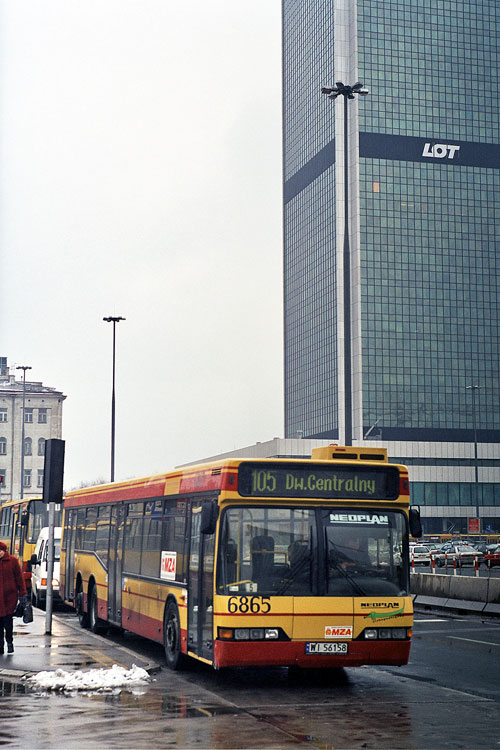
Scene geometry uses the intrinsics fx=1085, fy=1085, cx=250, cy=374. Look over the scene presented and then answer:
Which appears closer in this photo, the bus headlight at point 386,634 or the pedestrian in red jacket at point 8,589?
the bus headlight at point 386,634

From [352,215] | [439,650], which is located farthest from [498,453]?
[439,650]

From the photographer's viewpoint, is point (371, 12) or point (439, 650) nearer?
point (439, 650)

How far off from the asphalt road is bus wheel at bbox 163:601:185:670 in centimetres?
20

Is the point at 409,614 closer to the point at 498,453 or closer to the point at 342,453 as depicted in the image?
the point at 342,453

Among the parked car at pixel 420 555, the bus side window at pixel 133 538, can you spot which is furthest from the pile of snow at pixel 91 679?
the parked car at pixel 420 555

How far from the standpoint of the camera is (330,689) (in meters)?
12.8

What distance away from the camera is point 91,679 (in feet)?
41.2

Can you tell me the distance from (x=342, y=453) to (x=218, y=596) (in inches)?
97.7

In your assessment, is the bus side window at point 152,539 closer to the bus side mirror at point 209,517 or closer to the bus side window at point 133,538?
the bus side window at point 133,538

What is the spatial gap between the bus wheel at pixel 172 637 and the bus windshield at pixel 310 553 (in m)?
2.17

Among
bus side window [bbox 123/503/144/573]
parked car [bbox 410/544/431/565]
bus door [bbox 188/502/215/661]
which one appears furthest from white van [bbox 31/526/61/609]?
parked car [bbox 410/544/431/565]

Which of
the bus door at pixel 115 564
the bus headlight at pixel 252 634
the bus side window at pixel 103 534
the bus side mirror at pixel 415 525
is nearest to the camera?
the bus headlight at pixel 252 634

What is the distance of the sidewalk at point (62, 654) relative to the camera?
13.7 meters

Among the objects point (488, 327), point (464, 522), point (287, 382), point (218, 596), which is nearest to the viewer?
point (218, 596)
